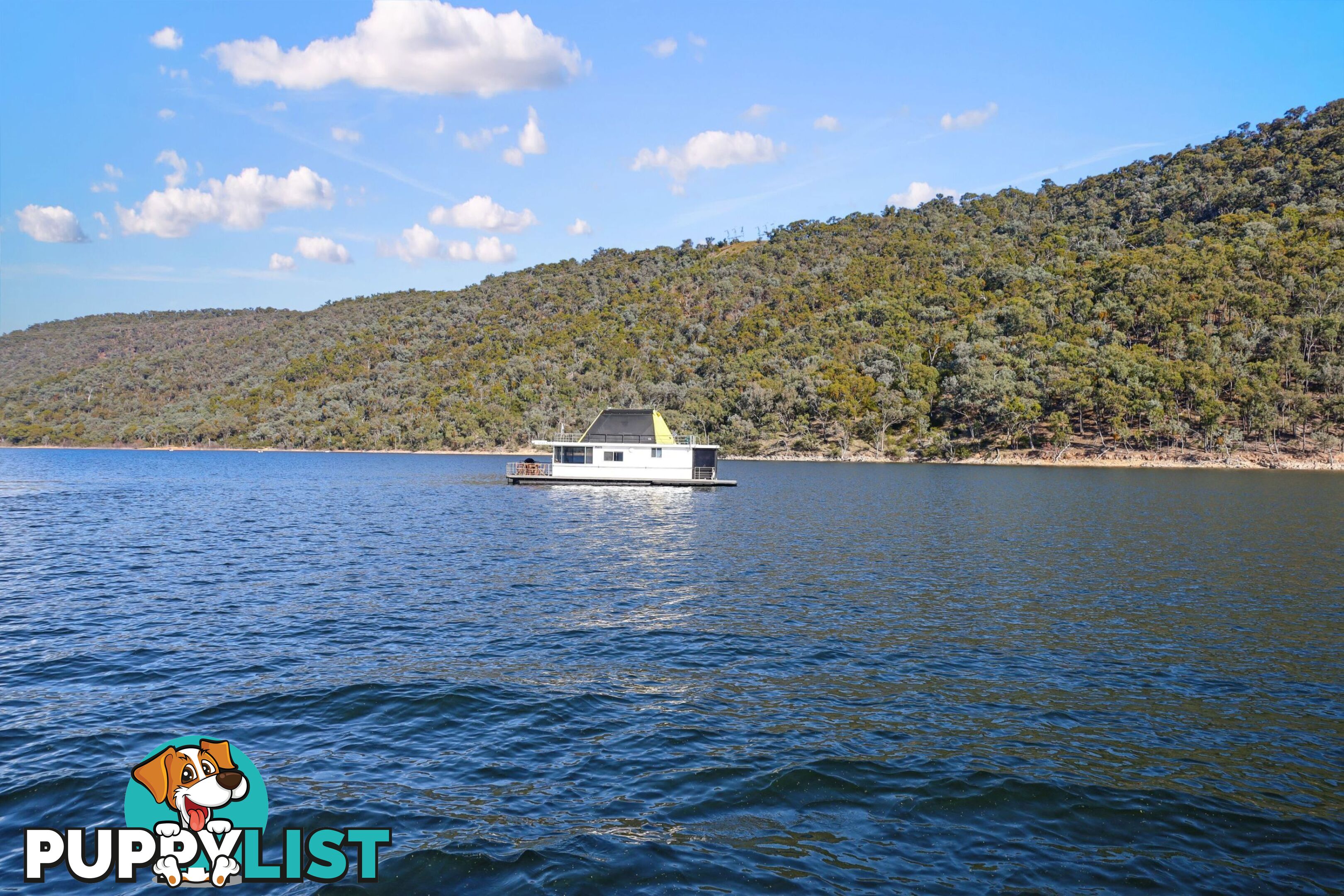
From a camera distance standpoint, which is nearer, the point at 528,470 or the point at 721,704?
the point at 721,704

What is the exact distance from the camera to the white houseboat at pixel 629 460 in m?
77.1

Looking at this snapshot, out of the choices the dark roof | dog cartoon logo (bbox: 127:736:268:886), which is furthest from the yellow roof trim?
dog cartoon logo (bbox: 127:736:268:886)

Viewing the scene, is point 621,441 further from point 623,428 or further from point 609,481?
point 609,481

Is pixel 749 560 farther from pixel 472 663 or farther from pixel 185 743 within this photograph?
pixel 185 743

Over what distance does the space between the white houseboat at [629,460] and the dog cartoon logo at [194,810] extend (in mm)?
66364

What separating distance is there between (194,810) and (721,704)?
9.60m

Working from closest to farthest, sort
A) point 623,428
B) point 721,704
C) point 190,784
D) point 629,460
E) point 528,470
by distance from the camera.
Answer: point 190,784, point 721,704, point 629,460, point 623,428, point 528,470

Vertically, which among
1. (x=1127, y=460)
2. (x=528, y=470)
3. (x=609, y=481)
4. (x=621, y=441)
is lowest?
(x=609, y=481)

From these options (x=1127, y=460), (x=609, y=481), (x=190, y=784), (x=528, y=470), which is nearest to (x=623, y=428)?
(x=609, y=481)

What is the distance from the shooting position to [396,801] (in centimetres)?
1149

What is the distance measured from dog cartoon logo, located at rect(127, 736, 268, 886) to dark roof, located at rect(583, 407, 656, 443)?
6813 centimetres

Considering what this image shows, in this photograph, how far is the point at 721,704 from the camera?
15.9m

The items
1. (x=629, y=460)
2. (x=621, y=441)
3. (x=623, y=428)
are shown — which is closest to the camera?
(x=629, y=460)

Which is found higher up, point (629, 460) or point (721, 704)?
point (629, 460)
